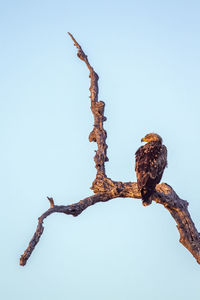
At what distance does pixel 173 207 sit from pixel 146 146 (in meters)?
2.27

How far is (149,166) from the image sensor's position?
1056 cm

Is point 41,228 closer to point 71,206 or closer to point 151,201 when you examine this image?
point 71,206

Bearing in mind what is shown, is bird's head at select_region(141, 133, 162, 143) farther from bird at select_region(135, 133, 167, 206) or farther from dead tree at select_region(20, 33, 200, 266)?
dead tree at select_region(20, 33, 200, 266)

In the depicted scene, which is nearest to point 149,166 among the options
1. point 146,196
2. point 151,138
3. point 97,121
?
point 146,196

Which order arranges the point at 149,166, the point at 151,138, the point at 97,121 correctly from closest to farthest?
the point at 97,121
the point at 149,166
the point at 151,138

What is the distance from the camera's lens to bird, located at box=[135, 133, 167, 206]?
31.2ft

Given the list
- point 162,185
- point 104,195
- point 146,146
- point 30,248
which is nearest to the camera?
point 30,248

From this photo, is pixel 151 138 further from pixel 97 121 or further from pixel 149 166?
pixel 97 121

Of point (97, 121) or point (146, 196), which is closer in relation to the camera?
point (146, 196)

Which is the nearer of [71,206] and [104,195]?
[71,206]

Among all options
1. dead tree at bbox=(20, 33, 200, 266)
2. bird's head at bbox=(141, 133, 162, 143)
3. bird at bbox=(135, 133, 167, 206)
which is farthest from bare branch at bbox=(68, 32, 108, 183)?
bird's head at bbox=(141, 133, 162, 143)

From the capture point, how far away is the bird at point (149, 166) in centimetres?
951

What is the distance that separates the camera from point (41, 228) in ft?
24.4

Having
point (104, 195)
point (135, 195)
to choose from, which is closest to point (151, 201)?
point (135, 195)
